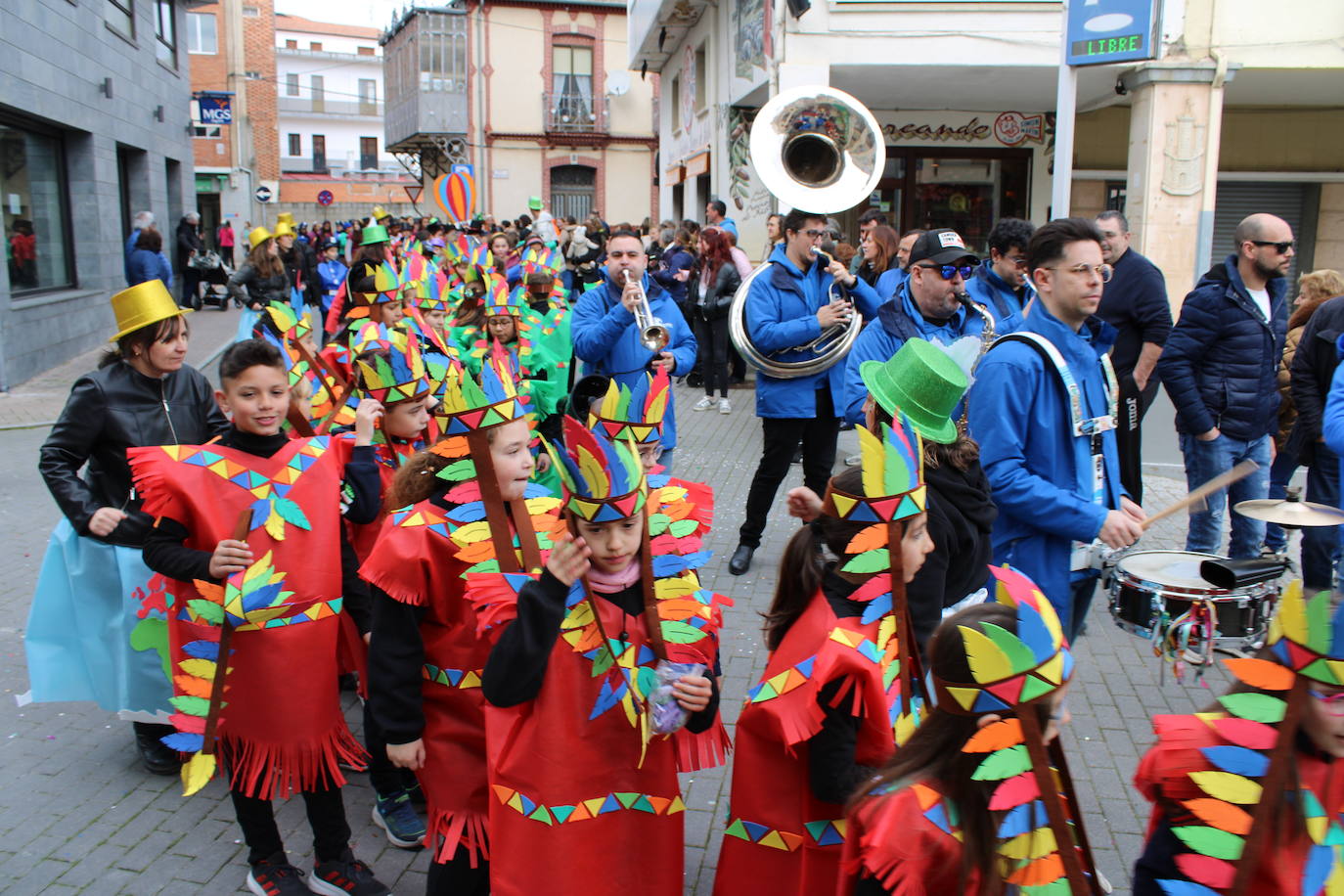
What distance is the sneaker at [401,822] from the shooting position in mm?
3689

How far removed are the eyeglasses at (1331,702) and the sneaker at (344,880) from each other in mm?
2692

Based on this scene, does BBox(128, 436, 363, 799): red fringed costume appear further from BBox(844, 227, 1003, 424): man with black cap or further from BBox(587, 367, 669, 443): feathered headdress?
BBox(844, 227, 1003, 424): man with black cap

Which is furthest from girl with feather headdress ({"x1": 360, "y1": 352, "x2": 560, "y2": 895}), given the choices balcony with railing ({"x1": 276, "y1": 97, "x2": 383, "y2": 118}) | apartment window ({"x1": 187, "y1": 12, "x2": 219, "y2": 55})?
balcony with railing ({"x1": 276, "y1": 97, "x2": 383, "y2": 118})

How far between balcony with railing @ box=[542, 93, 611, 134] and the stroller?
16323 mm

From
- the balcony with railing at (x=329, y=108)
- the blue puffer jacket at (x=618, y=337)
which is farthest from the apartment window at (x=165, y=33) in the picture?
the balcony with railing at (x=329, y=108)

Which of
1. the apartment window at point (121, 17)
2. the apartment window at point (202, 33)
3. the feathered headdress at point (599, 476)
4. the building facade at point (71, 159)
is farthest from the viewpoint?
the apartment window at point (202, 33)

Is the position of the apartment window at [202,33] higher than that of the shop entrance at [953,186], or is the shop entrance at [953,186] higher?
the apartment window at [202,33]

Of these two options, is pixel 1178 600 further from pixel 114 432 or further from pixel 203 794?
pixel 114 432

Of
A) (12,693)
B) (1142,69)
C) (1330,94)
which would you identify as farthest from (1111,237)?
(1330,94)

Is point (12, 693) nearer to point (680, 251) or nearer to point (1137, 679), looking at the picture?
point (1137, 679)

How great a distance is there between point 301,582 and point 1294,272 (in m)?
20.5

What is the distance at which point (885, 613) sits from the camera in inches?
95.4

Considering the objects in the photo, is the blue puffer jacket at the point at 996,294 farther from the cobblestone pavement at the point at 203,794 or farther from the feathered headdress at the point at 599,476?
the feathered headdress at the point at 599,476

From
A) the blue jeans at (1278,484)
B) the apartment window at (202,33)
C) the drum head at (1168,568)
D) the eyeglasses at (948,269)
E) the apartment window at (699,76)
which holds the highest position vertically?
the apartment window at (202,33)
